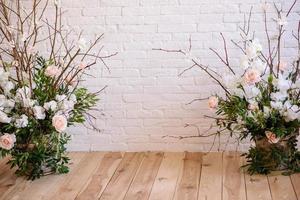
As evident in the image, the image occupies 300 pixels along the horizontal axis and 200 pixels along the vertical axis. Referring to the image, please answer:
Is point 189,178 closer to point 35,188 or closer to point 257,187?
point 257,187

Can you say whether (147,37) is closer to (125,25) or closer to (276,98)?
(125,25)

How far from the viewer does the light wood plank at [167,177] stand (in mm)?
2387

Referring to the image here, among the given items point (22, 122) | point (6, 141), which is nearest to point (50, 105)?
point (22, 122)

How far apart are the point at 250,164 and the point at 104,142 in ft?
3.28

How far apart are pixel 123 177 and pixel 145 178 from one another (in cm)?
13

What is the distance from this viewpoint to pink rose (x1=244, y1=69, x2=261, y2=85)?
240 centimetres

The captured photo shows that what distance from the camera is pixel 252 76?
7.88 feet

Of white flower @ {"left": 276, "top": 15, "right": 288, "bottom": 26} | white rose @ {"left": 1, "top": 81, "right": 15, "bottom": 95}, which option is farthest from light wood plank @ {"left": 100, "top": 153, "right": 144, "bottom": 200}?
white flower @ {"left": 276, "top": 15, "right": 288, "bottom": 26}

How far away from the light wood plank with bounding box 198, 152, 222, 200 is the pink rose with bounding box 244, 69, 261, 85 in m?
0.58

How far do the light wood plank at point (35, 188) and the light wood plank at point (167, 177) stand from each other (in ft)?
1.80

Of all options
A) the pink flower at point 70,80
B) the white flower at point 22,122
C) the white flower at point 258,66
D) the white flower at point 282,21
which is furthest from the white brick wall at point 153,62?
the white flower at point 22,122

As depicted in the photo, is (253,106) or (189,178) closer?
(253,106)

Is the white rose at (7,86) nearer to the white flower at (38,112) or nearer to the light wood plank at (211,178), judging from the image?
the white flower at (38,112)

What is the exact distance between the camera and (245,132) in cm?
257
